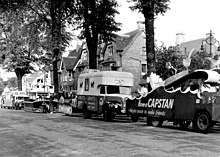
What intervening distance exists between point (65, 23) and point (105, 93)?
1730 cm

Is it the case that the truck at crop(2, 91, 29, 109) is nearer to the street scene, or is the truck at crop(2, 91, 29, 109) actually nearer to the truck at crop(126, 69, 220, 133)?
the street scene

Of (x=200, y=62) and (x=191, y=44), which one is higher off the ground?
(x=191, y=44)

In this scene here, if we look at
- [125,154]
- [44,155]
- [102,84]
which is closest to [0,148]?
[44,155]

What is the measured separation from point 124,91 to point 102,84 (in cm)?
142

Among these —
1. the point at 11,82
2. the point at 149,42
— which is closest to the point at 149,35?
the point at 149,42

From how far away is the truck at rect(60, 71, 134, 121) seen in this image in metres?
20.9

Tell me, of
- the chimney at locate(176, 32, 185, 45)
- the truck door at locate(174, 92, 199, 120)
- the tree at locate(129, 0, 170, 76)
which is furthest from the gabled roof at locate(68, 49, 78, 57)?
the truck door at locate(174, 92, 199, 120)

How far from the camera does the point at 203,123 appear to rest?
13992 millimetres

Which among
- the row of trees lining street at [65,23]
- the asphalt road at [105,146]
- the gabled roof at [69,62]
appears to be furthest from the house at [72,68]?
the asphalt road at [105,146]

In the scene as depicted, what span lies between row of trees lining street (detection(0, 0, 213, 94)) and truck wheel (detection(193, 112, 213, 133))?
26.5ft

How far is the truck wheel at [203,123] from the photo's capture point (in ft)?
44.7

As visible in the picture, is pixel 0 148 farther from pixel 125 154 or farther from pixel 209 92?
pixel 209 92

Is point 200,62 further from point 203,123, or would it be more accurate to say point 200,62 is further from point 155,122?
point 203,123

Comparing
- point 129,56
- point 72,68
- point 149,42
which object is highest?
point 129,56
